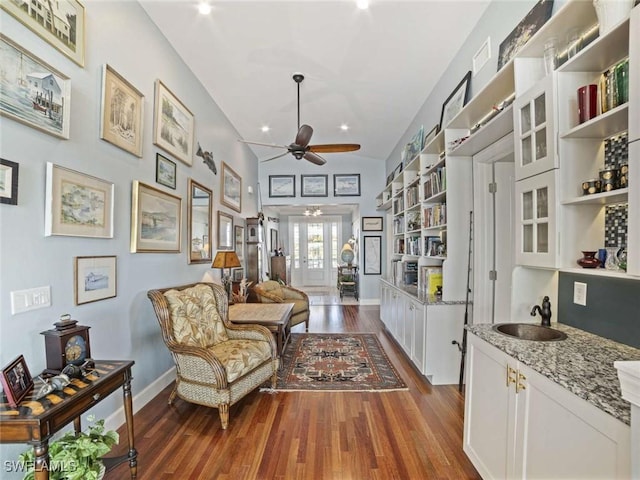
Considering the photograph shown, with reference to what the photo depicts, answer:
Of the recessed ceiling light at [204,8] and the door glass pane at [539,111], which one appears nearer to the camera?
the door glass pane at [539,111]

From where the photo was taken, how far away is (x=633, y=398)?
784 millimetres

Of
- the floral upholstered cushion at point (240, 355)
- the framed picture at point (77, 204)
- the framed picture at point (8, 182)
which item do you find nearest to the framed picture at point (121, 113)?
the framed picture at point (77, 204)

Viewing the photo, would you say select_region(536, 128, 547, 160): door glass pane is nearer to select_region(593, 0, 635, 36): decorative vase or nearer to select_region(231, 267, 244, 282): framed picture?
select_region(593, 0, 635, 36): decorative vase

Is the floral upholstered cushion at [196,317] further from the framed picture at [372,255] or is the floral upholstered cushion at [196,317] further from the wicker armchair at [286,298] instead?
the framed picture at [372,255]

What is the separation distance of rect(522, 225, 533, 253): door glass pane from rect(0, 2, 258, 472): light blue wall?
272cm

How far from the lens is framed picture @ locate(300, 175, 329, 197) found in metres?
7.31

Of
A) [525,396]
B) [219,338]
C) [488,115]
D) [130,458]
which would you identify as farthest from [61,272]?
[488,115]

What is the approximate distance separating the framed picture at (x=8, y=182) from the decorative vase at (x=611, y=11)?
9.00 ft

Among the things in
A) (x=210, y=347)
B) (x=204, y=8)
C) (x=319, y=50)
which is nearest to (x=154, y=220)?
(x=210, y=347)

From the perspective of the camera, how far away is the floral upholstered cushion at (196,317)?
2536 mm

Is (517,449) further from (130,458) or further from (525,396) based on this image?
(130,458)

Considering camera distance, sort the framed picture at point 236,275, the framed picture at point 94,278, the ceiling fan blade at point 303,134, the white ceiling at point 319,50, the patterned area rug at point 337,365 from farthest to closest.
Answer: the framed picture at point 236,275
the ceiling fan blade at point 303,134
the patterned area rug at point 337,365
the white ceiling at point 319,50
the framed picture at point 94,278

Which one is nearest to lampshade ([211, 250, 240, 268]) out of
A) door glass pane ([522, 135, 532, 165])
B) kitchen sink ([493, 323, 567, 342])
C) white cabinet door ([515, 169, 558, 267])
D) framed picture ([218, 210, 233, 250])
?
framed picture ([218, 210, 233, 250])

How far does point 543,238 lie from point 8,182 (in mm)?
2715
